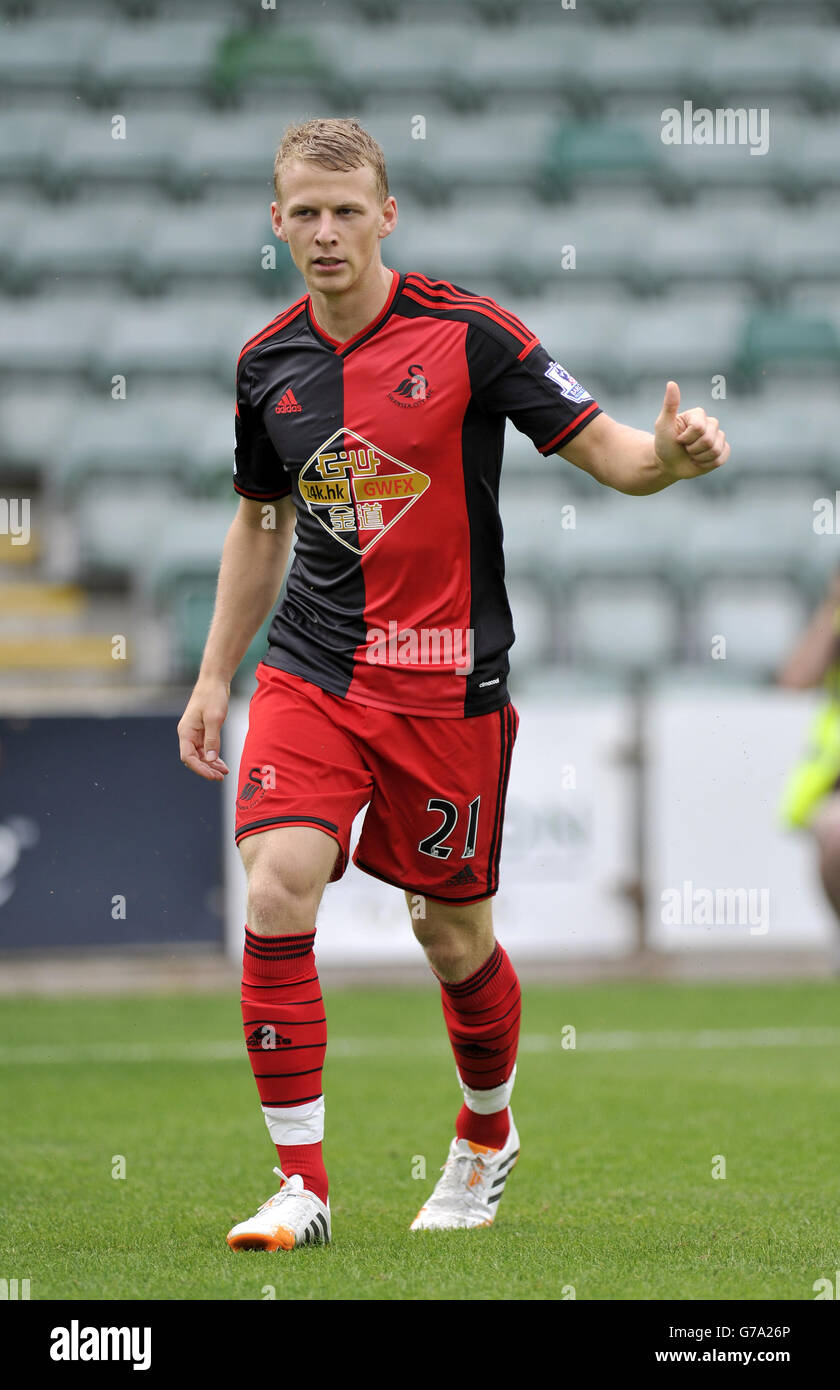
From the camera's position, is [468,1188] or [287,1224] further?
[468,1188]

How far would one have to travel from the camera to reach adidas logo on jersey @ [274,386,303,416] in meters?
3.28

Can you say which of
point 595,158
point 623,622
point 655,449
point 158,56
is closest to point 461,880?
point 655,449

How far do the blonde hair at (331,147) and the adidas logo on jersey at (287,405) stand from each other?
1.15 ft

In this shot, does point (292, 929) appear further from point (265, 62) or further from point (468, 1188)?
point (265, 62)

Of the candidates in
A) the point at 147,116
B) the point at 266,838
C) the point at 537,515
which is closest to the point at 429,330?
the point at 266,838

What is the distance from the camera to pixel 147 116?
13.0 m

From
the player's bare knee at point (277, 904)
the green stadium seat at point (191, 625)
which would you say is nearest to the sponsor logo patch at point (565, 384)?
the player's bare knee at point (277, 904)

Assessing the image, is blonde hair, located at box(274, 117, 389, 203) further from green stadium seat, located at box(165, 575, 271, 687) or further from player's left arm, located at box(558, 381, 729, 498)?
green stadium seat, located at box(165, 575, 271, 687)

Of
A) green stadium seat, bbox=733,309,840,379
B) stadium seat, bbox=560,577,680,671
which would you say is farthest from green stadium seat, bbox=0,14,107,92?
stadium seat, bbox=560,577,680,671

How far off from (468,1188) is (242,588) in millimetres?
1254

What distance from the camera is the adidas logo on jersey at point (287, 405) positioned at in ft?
10.8

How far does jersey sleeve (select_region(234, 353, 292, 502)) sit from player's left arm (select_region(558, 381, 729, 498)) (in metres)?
0.57

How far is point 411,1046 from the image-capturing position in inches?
253

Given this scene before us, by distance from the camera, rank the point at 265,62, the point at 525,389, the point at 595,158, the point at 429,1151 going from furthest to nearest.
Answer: the point at 265,62, the point at 595,158, the point at 429,1151, the point at 525,389
